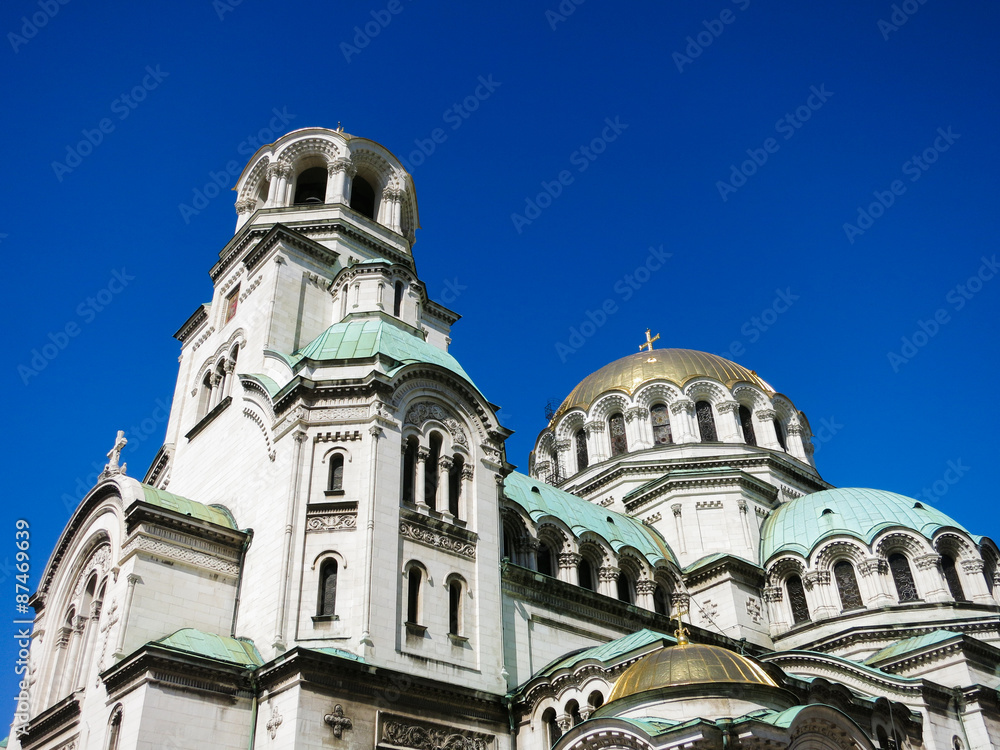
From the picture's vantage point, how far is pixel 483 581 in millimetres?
23812

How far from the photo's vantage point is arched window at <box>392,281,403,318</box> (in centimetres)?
3034

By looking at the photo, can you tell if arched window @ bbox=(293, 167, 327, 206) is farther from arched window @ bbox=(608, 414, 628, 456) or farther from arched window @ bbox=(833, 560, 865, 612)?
arched window @ bbox=(833, 560, 865, 612)

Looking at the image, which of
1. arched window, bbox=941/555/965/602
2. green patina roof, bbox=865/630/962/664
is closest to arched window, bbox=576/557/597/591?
green patina roof, bbox=865/630/962/664

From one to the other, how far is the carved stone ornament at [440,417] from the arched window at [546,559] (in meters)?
5.57

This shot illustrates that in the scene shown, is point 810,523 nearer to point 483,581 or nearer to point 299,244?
point 483,581

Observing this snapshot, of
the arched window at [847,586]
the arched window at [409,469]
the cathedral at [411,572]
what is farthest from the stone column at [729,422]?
the arched window at [409,469]

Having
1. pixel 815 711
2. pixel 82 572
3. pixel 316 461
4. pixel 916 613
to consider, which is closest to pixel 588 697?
pixel 815 711

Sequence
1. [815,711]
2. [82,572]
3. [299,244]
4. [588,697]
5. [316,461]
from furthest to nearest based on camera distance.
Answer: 1. [299,244]
2. [82,572]
3. [316,461]
4. [588,697]
5. [815,711]

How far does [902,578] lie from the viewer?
110 feet

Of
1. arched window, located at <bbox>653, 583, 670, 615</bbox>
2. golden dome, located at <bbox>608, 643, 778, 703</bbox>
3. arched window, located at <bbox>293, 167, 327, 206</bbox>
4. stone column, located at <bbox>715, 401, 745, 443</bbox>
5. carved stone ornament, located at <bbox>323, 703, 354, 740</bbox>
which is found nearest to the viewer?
golden dome, located at <bbox>608, 643, 778, 703</bbox>

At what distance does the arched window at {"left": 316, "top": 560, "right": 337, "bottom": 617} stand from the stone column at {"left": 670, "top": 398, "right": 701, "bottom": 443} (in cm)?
2117

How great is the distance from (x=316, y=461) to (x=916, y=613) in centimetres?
2209

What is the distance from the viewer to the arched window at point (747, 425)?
4113cm

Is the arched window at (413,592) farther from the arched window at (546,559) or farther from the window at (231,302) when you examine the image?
the window at (231,302)
